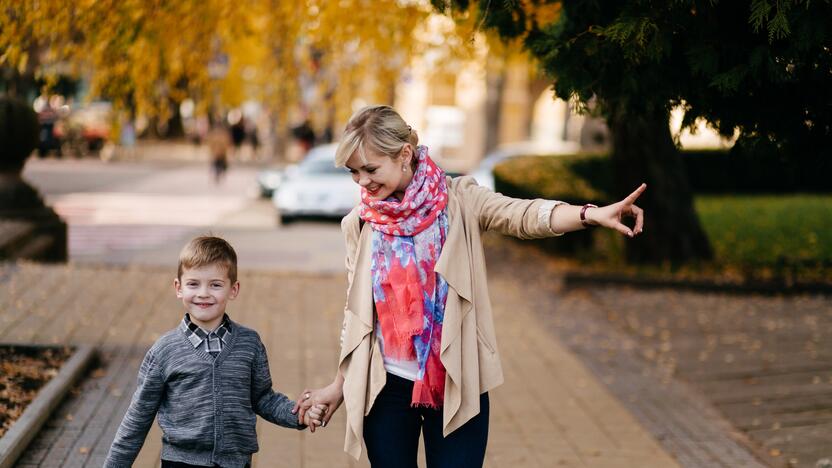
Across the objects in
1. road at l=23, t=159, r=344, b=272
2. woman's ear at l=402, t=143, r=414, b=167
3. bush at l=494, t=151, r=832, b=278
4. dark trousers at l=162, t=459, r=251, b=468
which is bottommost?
road at l=23, t=159, r=344, b=272

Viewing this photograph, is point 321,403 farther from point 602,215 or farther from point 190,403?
point 602,215

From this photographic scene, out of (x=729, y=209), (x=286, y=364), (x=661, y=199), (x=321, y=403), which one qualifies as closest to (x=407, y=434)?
(x=321, y=403)

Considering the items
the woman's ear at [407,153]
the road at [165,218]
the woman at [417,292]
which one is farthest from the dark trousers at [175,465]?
the road at [165,218]

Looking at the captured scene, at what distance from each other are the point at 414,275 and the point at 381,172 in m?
0.36

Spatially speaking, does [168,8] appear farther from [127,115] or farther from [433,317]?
[433,317]

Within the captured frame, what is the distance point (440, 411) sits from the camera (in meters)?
3.69

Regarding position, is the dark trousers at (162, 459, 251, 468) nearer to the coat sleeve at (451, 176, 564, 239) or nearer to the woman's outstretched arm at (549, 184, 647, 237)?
the coat sleeve at (451, 176, 564, 239)

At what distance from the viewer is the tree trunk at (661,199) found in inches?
511

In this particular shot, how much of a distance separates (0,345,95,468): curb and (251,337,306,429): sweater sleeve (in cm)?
190

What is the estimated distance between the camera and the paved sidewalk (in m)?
6.11

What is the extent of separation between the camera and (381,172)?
140 inches

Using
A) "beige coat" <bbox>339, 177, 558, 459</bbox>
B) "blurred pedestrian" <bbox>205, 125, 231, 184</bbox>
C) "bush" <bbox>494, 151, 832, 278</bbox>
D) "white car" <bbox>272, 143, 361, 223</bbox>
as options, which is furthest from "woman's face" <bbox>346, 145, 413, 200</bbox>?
"blurred pedestrian" <bbox>205, 125, 231, 184</bbox>

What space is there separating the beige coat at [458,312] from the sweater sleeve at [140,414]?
2.14ft

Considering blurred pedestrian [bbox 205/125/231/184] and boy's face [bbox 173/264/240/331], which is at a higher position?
boy's face [bbox 173/264/240/331]
